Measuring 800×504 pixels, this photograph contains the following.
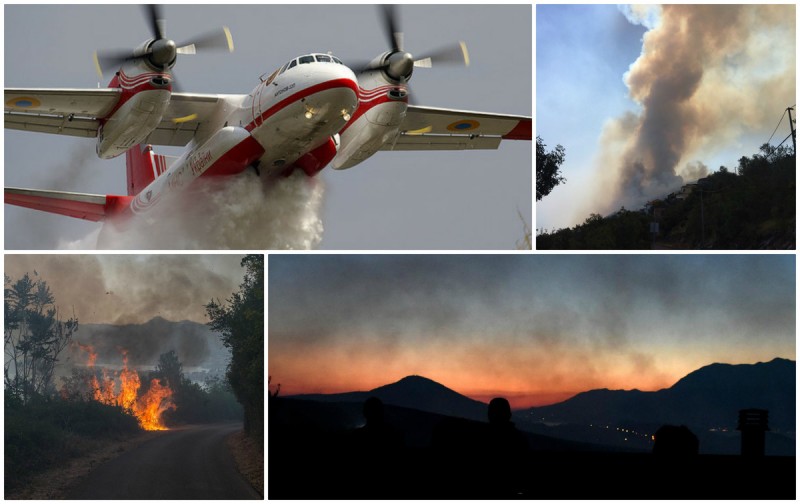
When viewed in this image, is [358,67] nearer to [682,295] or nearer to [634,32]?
[634,32]

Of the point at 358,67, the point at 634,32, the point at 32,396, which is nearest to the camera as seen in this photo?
the point at 32,396

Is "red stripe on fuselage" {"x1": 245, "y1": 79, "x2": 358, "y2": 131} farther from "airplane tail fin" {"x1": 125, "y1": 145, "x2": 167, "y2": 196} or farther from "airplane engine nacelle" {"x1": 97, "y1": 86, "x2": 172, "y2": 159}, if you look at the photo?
"airplane tail fin" {"x1": 125, "y1": 145, "x2": 167, "y2": 196}

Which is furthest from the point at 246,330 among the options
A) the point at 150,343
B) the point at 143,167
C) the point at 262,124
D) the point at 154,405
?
the point at 143,167

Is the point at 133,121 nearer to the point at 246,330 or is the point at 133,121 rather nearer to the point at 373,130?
the point at 373,130

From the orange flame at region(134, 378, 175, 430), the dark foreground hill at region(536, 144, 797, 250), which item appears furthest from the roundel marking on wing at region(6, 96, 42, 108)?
the dark foreground hill at region(536, 144, 797, 250)

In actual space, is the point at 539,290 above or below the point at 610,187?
below

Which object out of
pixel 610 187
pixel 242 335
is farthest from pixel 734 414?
pixel 242 335
